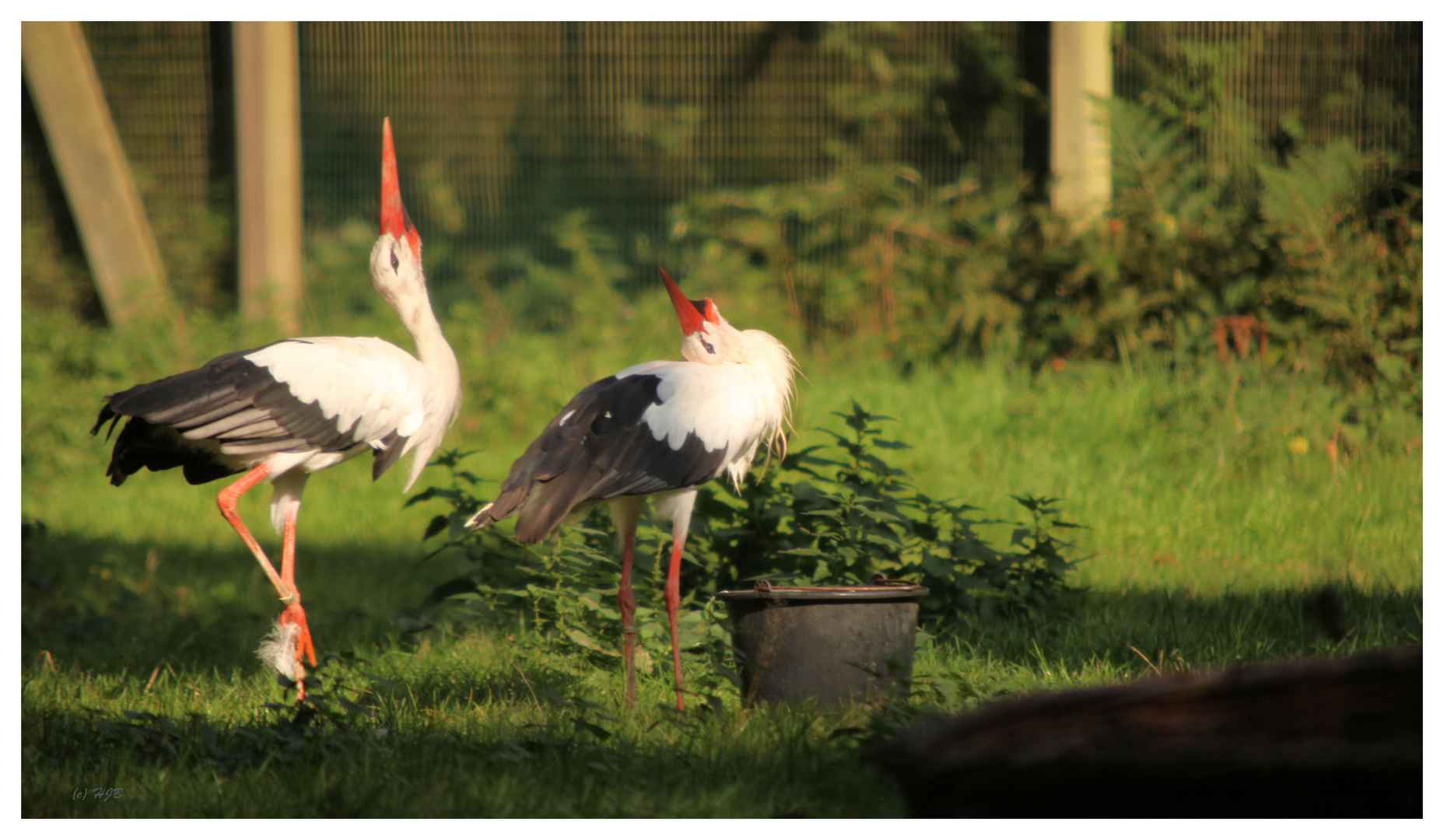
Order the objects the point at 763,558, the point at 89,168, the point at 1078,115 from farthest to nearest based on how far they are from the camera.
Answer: the point at 89,168
the point at 1078,115
the point at 763,558

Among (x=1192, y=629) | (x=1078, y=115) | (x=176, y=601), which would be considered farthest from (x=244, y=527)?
(x=1078, y=115)

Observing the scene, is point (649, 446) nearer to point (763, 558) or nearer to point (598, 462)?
point (598, 462)

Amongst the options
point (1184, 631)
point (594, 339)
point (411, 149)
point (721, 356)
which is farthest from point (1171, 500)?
point (411, 149)

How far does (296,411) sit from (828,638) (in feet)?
6.01

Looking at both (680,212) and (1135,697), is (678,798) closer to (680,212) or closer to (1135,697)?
(1135,697)

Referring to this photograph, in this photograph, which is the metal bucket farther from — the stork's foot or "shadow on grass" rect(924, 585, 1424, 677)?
the stork's foot

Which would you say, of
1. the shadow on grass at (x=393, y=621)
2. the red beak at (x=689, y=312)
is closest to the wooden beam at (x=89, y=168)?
the shadow on grass at (x=393, y=621)

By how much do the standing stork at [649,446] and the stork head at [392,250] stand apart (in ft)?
2.70

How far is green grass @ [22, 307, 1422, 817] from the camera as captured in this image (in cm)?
291

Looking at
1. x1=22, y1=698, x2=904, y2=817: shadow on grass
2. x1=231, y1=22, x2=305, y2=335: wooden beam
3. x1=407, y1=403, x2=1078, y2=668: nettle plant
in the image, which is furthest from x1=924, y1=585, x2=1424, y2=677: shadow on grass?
x1=231, y1=22, x2=305, y2=335: wooden beam

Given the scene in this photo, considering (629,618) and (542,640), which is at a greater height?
(629,618)

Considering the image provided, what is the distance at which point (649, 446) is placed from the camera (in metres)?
3.67

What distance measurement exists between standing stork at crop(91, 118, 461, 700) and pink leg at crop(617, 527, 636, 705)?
78cm

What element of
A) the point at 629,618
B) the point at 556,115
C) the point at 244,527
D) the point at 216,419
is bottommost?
the point at 629,618
